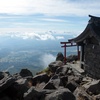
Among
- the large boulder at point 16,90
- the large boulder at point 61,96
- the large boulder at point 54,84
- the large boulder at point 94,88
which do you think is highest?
the large boulder at point 61,96

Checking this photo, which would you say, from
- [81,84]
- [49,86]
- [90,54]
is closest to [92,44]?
[90,54]

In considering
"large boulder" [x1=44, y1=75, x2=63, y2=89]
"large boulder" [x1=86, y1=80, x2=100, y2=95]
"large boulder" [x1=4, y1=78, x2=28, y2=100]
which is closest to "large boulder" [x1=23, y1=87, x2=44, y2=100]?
"large boulder" [x1=4, y1=78, x2=28, y2=100]

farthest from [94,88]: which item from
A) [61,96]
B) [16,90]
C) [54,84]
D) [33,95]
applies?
[16,90]

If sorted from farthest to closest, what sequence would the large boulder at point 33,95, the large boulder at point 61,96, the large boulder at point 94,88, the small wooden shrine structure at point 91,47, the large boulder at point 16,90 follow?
the small wooden shrine structure at point 91,47
the large boulder at point 94,88
the large boulder at point 16,90
the large boulder at point 33,95
the large boulder at point 61,96

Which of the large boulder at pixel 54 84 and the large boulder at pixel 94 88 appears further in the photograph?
the large boulder at pixel 94 88

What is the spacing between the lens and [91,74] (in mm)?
25578

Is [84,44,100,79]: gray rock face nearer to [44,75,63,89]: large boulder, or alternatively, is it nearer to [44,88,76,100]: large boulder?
[44,75,63,89]: large boulder

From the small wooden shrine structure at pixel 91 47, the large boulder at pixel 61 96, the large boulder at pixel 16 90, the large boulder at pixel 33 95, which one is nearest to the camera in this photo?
the large boulder at pixel 61 96

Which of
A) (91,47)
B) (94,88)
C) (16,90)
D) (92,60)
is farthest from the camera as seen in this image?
(91,47)

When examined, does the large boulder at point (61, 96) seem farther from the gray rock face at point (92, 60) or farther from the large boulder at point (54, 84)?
the gray rock face at point (92, 60)

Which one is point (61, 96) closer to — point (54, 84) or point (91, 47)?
point (54, 84)

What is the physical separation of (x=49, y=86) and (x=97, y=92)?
415cm

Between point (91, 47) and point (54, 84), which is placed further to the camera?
point (91, 47)

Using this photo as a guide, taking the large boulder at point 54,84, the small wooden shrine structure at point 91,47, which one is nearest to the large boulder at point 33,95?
the large boulder at point 54,84
